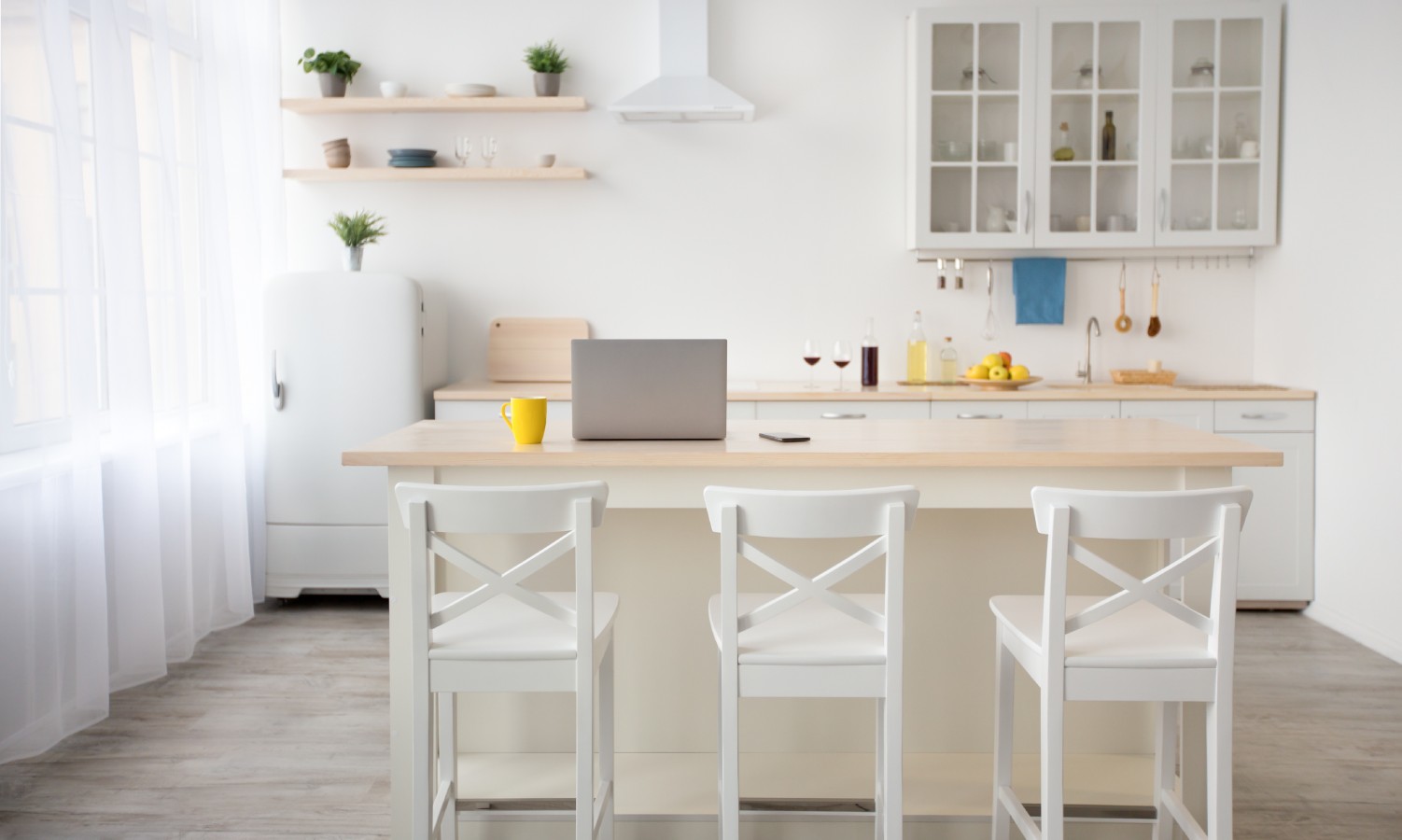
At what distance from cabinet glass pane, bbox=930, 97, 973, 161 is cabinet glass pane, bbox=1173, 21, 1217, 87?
88cm

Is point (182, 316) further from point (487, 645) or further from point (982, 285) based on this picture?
point (982, 285)

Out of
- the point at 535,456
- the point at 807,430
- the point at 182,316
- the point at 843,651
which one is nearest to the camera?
the point at 843,651

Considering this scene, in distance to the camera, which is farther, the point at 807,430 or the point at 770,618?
the point at 807,430

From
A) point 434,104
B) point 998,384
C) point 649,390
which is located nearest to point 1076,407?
point 998,384

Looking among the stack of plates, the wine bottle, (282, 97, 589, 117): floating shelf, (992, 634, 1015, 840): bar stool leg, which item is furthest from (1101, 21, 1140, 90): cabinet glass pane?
(992, 634, 1015, 840): bar stool leg

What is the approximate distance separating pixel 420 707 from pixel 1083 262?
393 cm

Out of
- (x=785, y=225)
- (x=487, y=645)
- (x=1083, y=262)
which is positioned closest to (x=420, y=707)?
(x=487, y=645)

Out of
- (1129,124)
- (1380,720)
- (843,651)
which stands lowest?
(1380,720)

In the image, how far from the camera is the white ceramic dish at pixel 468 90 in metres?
4.72

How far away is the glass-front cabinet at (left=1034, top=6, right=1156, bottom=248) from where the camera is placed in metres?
4.58

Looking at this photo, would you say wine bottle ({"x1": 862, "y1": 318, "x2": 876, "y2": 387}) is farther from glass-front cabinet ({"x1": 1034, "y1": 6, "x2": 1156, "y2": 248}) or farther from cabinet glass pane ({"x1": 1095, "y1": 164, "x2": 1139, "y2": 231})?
cabinet glass pane ({"x1": 1095, "y1": 164, "x2": 1139, "y2": 231})

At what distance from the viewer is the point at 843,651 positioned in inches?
80.1

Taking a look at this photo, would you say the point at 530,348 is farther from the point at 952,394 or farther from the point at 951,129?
the point at 951,129

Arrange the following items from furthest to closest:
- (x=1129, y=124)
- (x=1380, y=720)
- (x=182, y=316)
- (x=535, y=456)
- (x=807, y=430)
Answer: (x=1129, y=124) < (x=182, y=316) < (x=1380, y=720) < (x=807, y=430) < (x=535, y=456)
